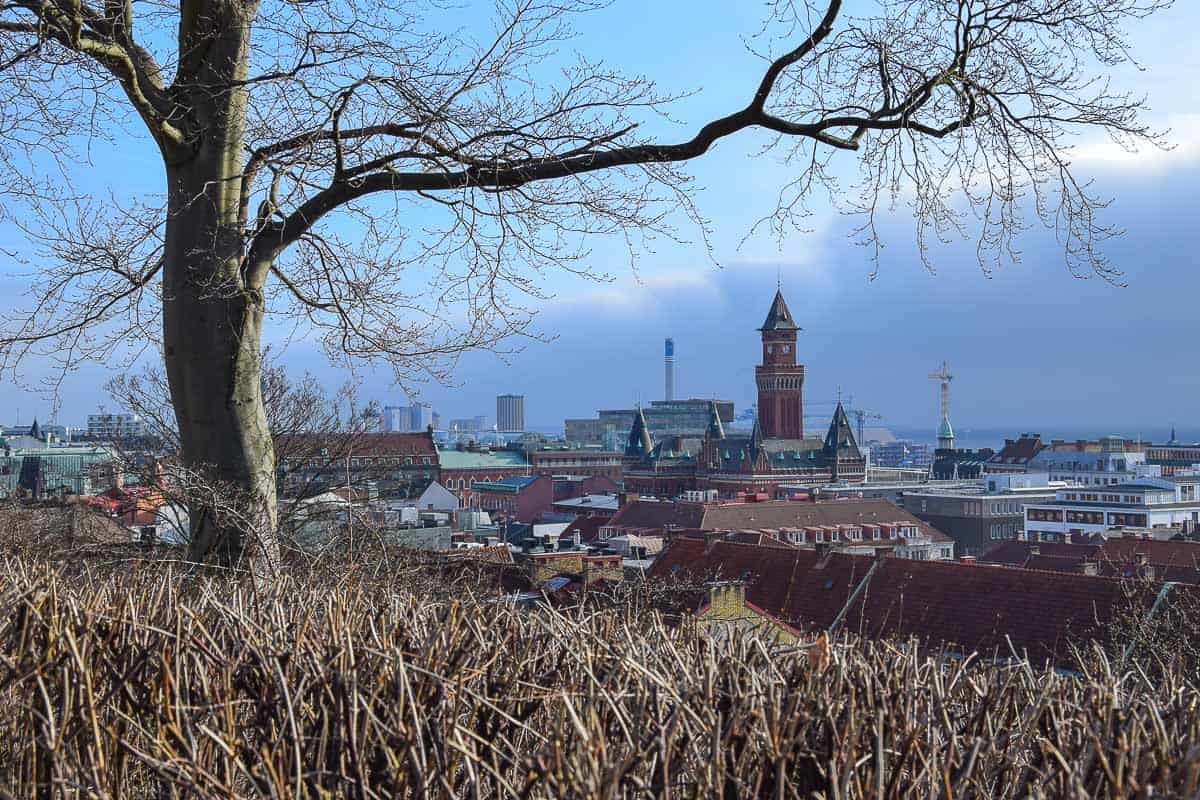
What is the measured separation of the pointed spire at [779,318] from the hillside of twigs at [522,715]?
140892 millimetres

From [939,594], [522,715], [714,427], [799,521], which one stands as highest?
[714,427]

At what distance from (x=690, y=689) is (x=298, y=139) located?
14.0ft

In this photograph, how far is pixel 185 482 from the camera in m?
5.91

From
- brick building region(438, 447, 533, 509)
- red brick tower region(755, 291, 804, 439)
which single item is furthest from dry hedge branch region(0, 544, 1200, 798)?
red brick tower region(755, 291, 804, 439)

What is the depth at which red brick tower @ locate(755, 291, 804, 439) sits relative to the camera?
14275 cm

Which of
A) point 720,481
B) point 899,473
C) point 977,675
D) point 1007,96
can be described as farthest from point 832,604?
point 899,473

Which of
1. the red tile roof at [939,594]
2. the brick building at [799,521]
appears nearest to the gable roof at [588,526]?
the brick building at [799,521]

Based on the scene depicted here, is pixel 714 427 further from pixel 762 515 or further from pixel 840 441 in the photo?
pixel 762 515

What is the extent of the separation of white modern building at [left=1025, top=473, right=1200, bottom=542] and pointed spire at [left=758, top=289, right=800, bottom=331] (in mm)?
57408

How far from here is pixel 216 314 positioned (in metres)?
5.81

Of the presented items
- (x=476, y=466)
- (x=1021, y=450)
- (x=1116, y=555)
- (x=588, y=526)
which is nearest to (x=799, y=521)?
(x=588, y=526)

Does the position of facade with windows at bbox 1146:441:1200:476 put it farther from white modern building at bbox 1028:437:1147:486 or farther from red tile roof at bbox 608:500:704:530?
red tile roof at bbox 608:500:704:530

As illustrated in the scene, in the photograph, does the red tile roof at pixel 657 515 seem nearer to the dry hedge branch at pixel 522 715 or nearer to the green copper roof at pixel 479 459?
the green copper roof at pixel 479 459

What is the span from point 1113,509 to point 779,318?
63179 mm
